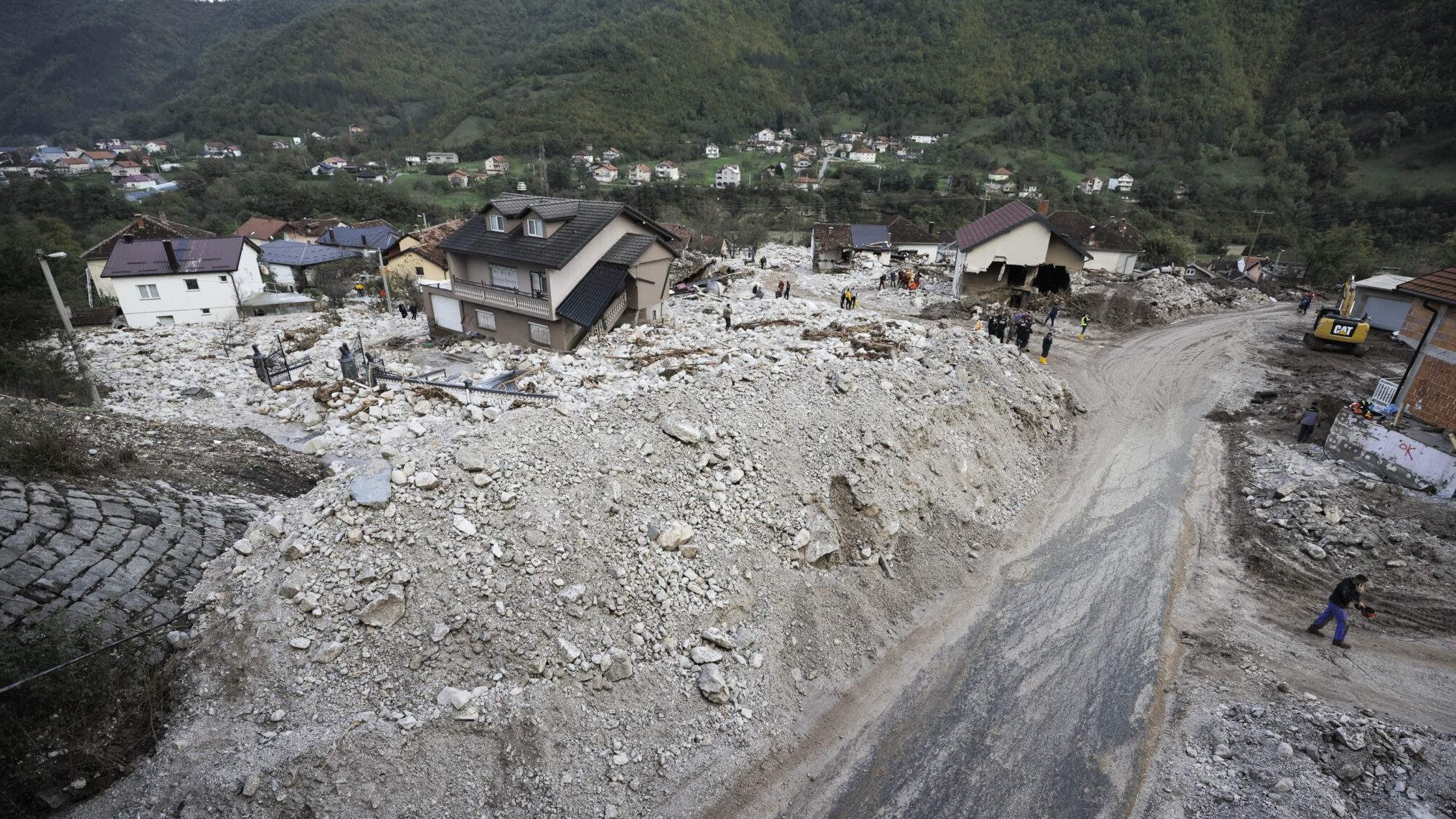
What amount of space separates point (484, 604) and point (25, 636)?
5.07m

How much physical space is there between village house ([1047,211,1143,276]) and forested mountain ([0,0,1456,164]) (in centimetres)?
7050

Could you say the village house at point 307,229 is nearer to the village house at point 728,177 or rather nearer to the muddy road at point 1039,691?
the village house at point 728,177

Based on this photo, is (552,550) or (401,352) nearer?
(552,550)

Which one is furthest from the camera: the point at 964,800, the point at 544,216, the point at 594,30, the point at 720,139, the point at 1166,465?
the point at 594,30

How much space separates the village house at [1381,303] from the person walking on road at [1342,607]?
98.8 feet

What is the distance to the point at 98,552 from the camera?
809cm

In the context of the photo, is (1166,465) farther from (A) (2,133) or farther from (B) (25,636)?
(A) (2,133)

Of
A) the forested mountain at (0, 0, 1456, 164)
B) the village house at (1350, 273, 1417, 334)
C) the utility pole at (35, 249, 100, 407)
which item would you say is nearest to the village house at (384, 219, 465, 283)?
the utility pole at (35, 249, 100, 407)

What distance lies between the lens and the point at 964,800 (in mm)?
7523

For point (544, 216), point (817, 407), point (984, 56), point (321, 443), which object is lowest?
point (321, 443)

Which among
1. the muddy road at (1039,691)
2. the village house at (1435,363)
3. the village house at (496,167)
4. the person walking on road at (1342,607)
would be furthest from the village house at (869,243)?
the village house at (496,167)

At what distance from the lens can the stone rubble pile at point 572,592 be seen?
7016 mm

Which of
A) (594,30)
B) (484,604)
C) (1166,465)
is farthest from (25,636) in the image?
(594,30)

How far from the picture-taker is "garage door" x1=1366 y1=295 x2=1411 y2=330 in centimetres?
2909
